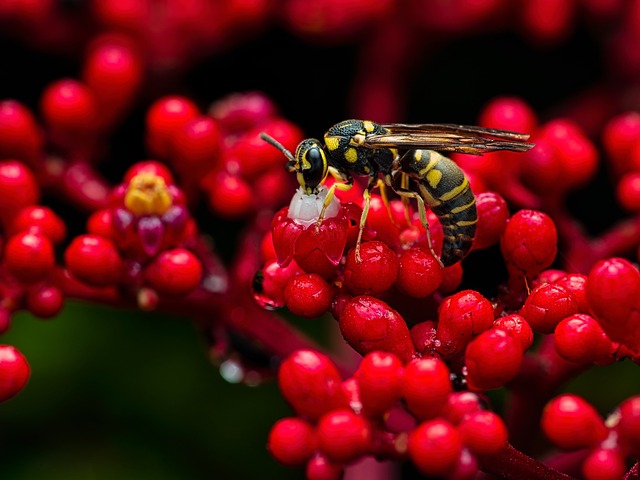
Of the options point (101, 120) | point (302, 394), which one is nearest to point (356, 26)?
point (101, 120)

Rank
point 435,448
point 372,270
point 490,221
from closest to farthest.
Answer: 1. point 435,448
2. point 372,270
3. point 490,221

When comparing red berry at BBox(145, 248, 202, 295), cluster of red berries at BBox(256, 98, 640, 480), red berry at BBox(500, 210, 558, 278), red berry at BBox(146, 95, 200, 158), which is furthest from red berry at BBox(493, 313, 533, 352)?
red berry at BBox(146, 95, 200, 158)

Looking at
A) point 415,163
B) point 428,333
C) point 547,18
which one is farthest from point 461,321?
point 547,18

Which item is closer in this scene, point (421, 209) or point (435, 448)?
point (435, 448)

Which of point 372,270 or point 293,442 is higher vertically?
point 372,270

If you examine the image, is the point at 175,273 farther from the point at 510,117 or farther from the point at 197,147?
the point at 510,117

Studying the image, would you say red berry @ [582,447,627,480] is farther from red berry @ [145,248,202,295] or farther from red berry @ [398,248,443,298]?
red berry @ [145,248,202,295]

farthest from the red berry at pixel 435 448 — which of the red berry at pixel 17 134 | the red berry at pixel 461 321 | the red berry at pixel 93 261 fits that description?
the red berry at pixel 17 134
